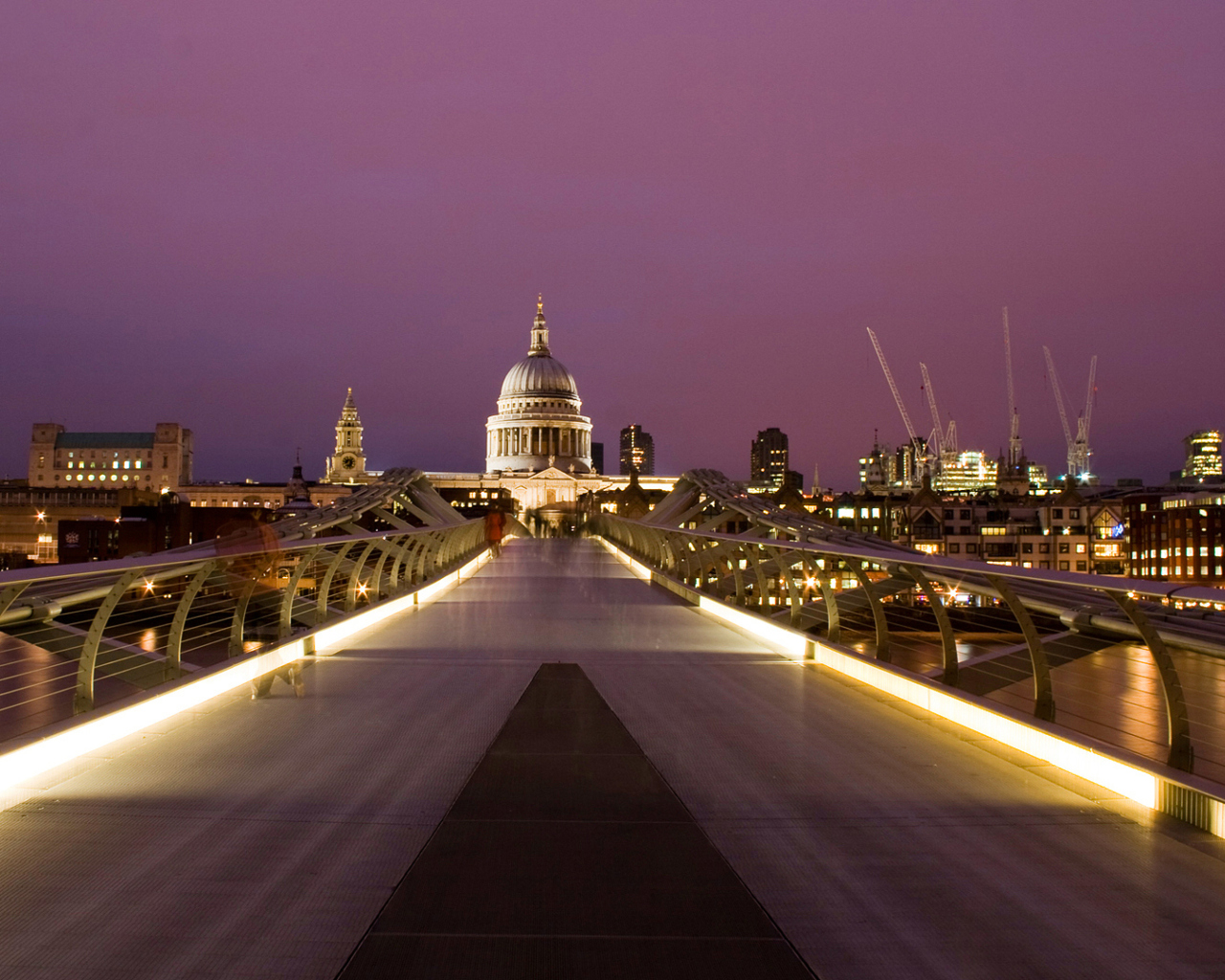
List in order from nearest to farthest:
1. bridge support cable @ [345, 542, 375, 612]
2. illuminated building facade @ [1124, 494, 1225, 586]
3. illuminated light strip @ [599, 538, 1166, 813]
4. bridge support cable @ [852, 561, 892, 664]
Answer: illuminated light strip @ [599, 538, 1166, 813], bridge support cable @ [852, 561, 892, 664], bridge support cable @ [345, 542, 375, 612], illuminated building facade @ [1124, 494, 1225, 586]


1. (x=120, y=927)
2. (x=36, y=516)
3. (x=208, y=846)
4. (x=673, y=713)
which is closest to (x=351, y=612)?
(x=673, y=713)

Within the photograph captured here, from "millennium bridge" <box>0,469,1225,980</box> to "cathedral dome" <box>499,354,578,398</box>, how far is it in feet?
536

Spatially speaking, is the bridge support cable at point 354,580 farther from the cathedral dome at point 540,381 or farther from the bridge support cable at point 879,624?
the cathedral dome at point 540,381

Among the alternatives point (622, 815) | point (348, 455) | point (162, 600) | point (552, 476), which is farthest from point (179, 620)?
point (348, 455)

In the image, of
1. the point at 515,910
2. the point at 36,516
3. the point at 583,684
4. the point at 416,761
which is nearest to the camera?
the point at 515,910

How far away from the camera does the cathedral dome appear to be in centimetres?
17175

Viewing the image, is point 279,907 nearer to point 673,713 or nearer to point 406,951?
point 406,951

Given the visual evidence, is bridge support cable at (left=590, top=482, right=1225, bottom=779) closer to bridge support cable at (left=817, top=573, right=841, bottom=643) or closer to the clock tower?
bridge support cable at (left=817, top=573, right=841, bottom=643)

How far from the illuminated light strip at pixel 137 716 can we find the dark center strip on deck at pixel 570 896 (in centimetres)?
223

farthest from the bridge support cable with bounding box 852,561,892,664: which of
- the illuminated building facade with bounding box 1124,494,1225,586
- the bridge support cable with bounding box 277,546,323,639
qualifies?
the illuminated building facade with bounding box 1124,494,1225,586

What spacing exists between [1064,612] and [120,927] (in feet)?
18.4

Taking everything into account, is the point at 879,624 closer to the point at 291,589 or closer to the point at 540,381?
the point at 291,589

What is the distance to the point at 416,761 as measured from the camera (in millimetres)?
5918

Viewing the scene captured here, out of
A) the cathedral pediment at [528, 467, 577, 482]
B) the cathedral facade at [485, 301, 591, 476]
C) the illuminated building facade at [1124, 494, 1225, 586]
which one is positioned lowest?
the illuminated building facade at [1124, 494, 1225, 586]
